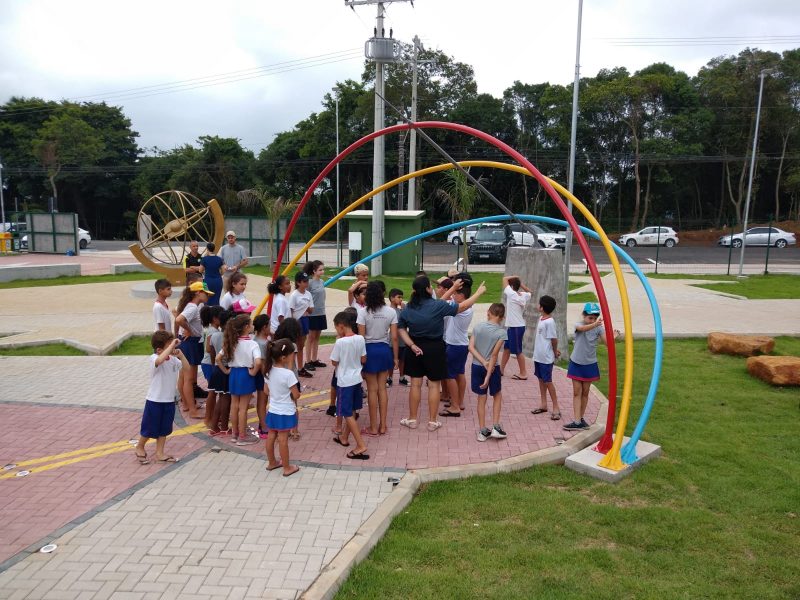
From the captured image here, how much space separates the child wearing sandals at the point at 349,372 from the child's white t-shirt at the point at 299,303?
220cm

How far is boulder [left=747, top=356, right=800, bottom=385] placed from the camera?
9.39 m

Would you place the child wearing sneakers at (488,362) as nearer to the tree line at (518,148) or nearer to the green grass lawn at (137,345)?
the green grass lawn at (137,345)

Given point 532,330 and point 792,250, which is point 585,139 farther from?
point 532,330

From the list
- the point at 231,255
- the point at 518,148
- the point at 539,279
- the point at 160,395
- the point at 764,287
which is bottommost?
the point at 160,395

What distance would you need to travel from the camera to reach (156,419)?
20.8 ft

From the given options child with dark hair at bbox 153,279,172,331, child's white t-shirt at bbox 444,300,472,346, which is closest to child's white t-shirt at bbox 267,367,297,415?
child with dark hair at bbox 153,279,172,331

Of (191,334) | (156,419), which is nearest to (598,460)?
(156,419)

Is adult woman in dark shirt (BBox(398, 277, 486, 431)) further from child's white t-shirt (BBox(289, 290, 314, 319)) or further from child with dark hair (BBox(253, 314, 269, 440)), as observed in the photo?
child's white t-shirt (BBox(289, 290, 314, 319))

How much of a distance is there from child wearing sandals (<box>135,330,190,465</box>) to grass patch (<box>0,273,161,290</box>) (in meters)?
16.1

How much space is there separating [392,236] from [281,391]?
18.0 metres

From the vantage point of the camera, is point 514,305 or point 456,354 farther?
point 514,305

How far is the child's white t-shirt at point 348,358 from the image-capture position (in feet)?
21.4

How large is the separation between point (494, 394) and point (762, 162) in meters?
46.3

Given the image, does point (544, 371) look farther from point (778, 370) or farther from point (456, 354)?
point (778, 370)
